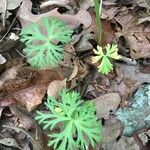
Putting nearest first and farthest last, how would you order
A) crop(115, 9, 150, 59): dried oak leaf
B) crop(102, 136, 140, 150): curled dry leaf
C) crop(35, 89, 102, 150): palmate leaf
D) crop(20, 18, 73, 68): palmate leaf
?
crop(35, 89, 102, 150): palmate leaf, crop(102, 136, 140, 150): curled dry leaf, crop(20, 18, 73, 68): palmate leaf, crop(115, 9, 150, 59): dried oak leaf

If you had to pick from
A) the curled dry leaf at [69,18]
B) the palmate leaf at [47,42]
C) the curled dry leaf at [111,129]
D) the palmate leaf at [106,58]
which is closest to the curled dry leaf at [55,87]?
the palmate leaf at [47,42]

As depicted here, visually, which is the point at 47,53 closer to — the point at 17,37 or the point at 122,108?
the point at 17,37

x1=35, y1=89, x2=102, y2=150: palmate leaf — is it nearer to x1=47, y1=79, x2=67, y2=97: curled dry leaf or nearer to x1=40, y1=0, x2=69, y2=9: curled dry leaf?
x1=47, y1=79, x2=67, y2=97: curled dry leaf

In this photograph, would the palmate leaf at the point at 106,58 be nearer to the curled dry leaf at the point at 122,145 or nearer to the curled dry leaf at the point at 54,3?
the curled dry leaf at the point at 122,145

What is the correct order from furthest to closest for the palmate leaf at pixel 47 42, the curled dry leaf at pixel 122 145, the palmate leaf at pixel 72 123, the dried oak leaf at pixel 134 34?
the dried oak leaf at pixel 134 34 < the palmate leaf at pixel 47 42 < the curled dry leaf at pixel 122 145 < the palmate leaf at pixel 72 123

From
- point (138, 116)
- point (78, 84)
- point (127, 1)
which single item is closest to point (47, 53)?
point (78, 84)

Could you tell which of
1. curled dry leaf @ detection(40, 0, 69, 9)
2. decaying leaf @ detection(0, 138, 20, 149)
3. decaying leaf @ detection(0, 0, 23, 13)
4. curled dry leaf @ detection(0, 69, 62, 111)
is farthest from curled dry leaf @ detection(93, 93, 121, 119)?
decaying leaf @ detection(0, 0, 23, 13)

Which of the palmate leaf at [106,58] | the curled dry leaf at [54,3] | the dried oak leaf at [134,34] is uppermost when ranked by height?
the curled dry leaf at [54,3]
